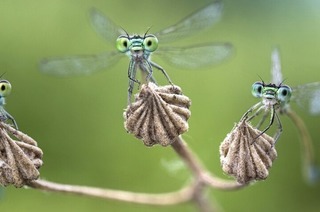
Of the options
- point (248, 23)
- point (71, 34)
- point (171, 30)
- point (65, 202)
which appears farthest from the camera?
point (248, 23)

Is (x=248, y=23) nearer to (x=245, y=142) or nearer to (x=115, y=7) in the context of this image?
(x=115, y=7)

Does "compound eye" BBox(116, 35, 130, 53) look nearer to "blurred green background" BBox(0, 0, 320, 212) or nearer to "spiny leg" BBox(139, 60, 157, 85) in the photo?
"spiny leg" BBox(139, 60, 157, 85)

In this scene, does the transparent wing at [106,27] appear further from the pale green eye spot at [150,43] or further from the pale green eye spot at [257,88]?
the pale green eye spot at [257,88]

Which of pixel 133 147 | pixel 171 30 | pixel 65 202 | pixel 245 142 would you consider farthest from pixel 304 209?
pixel 245 142

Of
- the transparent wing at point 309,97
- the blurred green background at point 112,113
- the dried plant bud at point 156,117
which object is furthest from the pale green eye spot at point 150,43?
the blurred green background at point 112,113

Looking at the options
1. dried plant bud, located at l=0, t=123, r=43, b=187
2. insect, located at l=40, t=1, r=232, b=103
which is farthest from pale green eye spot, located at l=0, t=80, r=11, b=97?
insect, located at l=40, t=1, r=232, b=103

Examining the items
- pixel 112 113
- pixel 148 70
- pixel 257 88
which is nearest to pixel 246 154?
pixel 257 88
